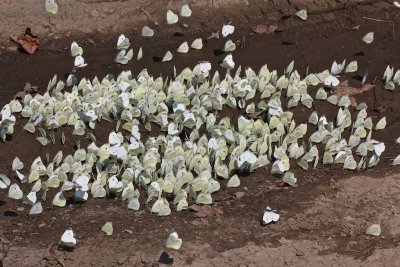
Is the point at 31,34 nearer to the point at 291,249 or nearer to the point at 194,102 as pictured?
the point at 194,102

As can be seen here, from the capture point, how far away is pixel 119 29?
324 inches

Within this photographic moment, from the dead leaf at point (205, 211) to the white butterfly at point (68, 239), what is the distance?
969 millimetres

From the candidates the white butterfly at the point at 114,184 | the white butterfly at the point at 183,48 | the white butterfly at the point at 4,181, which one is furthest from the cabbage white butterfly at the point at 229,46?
the white butterfly at the point at 4,181

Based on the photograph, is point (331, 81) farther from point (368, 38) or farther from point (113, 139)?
point (113, 139)

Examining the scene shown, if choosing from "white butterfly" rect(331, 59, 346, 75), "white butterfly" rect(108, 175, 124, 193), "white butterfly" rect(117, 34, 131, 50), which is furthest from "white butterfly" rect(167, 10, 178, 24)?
"white butterfly" rect(108, 175, 124, 193)

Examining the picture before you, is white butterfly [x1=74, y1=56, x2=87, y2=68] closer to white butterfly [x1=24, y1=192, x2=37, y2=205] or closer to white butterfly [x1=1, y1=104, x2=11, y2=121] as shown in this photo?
white butterfly [x1=1, y1=104, x2=11, y2=121]

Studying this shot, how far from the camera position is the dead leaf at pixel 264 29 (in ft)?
27.3

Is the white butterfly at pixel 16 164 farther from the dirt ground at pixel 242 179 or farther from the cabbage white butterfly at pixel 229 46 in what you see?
the cabbage white butterfly at pixel 229 46

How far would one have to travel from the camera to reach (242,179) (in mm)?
6320

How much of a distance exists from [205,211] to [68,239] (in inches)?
42.9

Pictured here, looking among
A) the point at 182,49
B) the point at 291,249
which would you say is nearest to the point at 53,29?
the point at 182,49

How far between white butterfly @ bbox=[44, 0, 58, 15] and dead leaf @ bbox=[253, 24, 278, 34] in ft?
6.96

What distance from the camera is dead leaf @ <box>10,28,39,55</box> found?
7879mm

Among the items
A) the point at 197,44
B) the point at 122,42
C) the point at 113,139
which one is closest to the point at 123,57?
the point at 122,42
